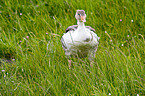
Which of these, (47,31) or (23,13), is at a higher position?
(23,13)

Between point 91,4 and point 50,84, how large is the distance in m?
2.33

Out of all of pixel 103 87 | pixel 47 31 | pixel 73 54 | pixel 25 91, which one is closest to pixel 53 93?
pixel 25 91

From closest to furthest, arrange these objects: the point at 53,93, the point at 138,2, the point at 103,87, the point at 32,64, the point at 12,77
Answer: the point at 103,87 < the point at 53,93 < the point at 12,77 < the point at 32,64 < the point at 138,2

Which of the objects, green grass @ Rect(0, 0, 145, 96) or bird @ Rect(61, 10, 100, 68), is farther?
bird @ Rect(61, 10, 100, 68)

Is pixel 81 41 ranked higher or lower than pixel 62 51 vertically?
higher

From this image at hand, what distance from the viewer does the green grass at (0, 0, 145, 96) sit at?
2.40 meters

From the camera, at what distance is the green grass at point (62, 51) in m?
2.40

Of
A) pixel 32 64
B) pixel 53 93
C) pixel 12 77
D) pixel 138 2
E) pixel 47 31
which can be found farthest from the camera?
pixel 138 2

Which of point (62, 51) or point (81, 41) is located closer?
point (81, 41)

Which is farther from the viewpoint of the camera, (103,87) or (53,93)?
(53,93)

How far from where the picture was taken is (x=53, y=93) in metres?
2.41

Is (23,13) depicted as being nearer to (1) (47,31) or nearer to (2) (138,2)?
(1) (47,31)

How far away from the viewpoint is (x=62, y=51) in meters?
3.34

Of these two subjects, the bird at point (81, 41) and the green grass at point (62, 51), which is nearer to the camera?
the green grass at point (62, 51)
